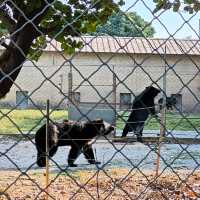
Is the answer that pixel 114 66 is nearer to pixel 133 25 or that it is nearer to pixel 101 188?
pixel 101 188

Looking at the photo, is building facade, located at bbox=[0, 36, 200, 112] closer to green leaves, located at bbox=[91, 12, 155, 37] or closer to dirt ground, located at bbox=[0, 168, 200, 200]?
green leaves, located at bbox=[91, 12, 155, 37]

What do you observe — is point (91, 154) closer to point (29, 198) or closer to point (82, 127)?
point (82, 127)


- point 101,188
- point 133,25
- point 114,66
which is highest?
point 133,25

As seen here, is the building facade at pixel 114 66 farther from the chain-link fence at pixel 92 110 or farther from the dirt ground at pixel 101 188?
the dirt ground at pixel 101 188

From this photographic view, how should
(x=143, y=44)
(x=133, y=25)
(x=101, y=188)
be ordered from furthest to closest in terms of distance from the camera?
(x=101, y=188) < (x=143, y=44) < (x=133, y=25)

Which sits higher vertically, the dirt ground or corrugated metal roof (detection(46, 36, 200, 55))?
corrugated metal roof (detection(46, 36, 200, 55))

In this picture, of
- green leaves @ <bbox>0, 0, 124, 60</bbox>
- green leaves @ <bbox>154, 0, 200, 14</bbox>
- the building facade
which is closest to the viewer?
the building facade

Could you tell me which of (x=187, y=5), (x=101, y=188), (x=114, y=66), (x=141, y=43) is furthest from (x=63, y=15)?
(x=114, y=66)

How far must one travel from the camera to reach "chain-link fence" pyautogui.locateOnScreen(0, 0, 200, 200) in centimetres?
269

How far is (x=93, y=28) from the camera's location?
17.4 ft

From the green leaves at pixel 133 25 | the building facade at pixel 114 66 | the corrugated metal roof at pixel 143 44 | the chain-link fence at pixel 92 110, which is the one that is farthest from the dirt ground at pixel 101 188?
the green leaves at pixel 133 25

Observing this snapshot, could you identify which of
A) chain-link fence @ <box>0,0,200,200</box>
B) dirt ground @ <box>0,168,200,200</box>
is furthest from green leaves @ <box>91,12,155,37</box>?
dirt ground @ <box>0,168,200,200</box>

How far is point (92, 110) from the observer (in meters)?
3.19

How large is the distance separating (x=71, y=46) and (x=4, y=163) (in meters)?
4.72
